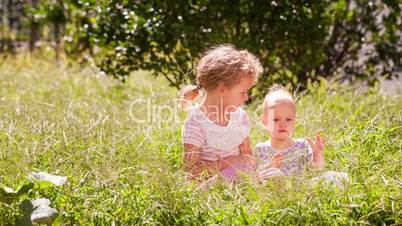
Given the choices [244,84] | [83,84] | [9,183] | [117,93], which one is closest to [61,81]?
[83,84]

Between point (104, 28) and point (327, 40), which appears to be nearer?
point (104, 28)

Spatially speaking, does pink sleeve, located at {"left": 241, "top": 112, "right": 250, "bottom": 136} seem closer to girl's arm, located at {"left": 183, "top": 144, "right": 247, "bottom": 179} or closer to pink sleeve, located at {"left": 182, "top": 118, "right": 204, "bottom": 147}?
girl's arm, located at {"left": 183, "top": 144, "right": 247, "bottom": 179}

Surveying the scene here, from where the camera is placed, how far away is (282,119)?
379 centimetres

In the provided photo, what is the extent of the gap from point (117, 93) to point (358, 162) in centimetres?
428

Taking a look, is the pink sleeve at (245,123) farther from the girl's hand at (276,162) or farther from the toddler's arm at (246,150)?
the girl's hand at (276,162)

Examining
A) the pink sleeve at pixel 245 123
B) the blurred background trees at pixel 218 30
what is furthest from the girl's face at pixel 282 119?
the blurred background trees at pixel 218 30

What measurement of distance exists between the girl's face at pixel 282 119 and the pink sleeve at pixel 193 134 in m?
0.37

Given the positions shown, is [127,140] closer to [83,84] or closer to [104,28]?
[104,28]

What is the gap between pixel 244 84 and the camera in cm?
390

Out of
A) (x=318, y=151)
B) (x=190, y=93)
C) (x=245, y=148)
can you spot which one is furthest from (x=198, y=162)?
(x=318, y=151)

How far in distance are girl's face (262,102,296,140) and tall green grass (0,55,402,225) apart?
0.82 feet

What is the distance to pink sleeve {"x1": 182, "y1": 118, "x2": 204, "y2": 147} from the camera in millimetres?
3762

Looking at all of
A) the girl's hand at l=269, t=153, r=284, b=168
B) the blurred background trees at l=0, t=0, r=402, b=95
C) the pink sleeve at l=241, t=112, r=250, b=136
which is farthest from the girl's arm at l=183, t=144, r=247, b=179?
the blurred background trees at l=0, t=0, r=402, b=95

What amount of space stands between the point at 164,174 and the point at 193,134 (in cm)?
72
